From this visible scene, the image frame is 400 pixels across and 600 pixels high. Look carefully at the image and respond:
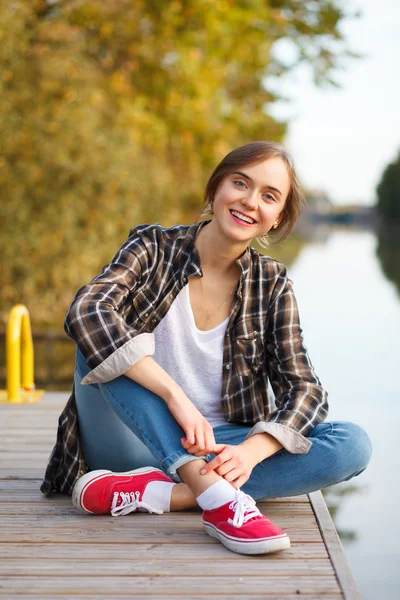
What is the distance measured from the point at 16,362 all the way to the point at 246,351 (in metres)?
2.20

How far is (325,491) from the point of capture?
16.0 feet

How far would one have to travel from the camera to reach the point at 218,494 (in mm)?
2295

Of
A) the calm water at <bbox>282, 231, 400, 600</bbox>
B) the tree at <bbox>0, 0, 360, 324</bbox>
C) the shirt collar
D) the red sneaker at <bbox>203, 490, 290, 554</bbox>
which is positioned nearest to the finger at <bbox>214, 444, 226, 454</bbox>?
the red sneaker at <bbox>203, 490, 290, 554</bbox>

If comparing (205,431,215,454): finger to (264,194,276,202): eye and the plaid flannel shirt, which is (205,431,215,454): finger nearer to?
the plaid flannel shirt

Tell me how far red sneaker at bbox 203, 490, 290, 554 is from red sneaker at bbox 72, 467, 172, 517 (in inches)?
13.5

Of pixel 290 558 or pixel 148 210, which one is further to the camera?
pixel 148 210

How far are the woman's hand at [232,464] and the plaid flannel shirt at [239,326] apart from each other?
17 cm

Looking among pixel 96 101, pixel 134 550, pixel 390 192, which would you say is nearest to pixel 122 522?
pixel 134 550

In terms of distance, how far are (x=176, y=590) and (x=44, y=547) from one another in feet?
1.50

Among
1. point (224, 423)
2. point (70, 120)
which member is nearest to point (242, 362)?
point (224, 423)

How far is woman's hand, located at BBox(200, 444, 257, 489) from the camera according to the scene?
2293 mm

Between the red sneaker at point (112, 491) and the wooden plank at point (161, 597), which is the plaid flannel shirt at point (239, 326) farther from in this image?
the wooden plank at point (161, 597)

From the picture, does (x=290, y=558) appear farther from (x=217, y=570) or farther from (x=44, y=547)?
(x=44, y=547)

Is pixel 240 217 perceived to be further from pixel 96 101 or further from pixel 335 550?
pixel 96 101
